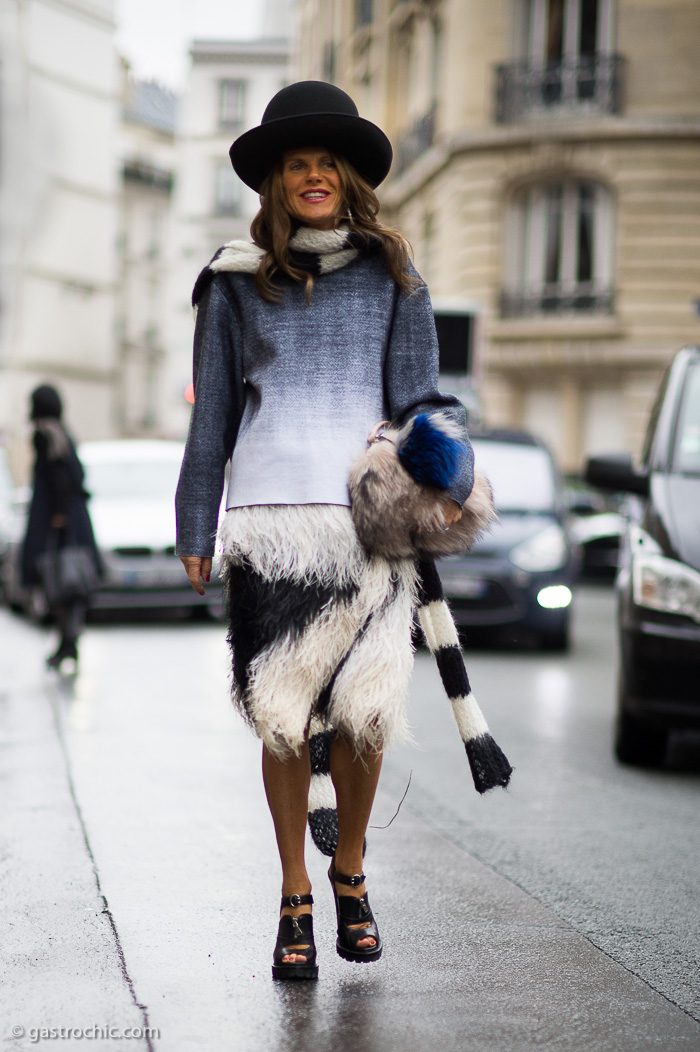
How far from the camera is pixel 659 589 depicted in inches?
237

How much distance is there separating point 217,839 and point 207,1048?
193 centimetres

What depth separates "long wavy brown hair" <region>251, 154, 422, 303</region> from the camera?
339cm

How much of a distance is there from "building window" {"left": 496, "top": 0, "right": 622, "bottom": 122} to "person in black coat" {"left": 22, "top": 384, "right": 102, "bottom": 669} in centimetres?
2198

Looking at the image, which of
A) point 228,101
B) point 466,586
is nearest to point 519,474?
point 466,586

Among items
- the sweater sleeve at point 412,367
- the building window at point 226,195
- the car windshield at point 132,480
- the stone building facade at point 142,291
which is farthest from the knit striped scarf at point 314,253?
the stone building facade at point 142,291

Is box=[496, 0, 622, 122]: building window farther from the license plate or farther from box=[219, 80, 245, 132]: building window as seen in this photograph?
box=[219, 80, 245, 132]: building window

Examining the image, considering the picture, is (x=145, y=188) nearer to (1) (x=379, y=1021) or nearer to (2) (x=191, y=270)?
(2) (x=191, y=270)

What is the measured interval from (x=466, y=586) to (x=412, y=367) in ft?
25.5

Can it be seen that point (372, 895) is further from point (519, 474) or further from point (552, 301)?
point (552, 301)

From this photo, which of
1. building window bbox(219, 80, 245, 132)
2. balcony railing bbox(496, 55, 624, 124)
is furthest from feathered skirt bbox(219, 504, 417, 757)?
building window bbox(219, 80, 245, 132)

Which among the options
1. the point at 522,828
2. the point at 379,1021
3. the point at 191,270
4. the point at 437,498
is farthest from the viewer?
the point at 191,270

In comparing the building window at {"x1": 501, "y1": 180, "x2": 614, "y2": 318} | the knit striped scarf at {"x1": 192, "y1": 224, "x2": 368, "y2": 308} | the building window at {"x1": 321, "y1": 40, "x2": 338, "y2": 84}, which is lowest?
the knit striped scarf at {"x1": 192, "y1": 224, "x2": 368, "y2": 308}

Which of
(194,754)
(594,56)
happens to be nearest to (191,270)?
(594,56)

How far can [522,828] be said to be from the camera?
5.20m
